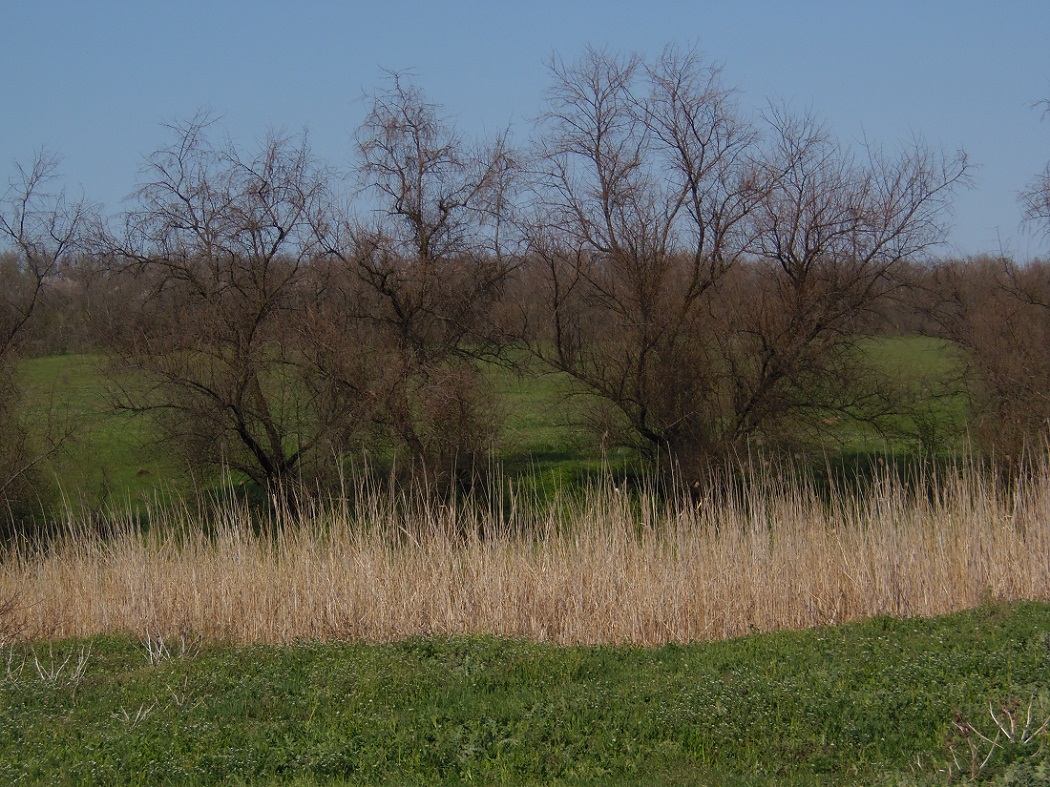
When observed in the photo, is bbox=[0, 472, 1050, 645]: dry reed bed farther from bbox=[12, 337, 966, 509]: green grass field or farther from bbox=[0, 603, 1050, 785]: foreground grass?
bbox=[12, 337, 966, 509]: green grass field

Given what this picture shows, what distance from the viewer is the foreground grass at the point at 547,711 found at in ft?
17.0

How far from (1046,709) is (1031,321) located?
14.7 m

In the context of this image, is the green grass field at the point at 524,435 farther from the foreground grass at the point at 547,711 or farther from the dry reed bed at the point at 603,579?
the foreground grass at the point at 547,711

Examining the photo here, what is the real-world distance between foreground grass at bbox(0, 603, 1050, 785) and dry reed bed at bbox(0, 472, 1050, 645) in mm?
1090

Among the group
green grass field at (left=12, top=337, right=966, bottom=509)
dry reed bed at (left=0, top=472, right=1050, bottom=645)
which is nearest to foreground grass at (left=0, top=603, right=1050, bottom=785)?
dry reed bed at (left=0, top=472, right=1050, bottom=645)

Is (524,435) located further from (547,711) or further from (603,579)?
(547,711)

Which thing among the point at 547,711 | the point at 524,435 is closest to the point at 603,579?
the point at 547,711

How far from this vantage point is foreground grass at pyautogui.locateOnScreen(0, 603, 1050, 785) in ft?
17.0

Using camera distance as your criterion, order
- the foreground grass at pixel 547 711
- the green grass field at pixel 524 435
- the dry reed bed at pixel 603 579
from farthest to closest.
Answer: the green grass field at pixel 524 435 < the dry reed bed at pixel 603 579 < the foreground grass at pixel 547 711

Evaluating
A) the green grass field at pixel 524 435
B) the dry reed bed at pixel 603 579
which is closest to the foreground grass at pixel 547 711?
the dry reed bed at pixel 603 579

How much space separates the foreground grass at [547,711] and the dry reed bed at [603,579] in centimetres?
109

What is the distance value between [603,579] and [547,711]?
120 inches

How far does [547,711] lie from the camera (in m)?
5.94

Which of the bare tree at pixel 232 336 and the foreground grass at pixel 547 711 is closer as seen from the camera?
the foreground grass at pixel 547 711
